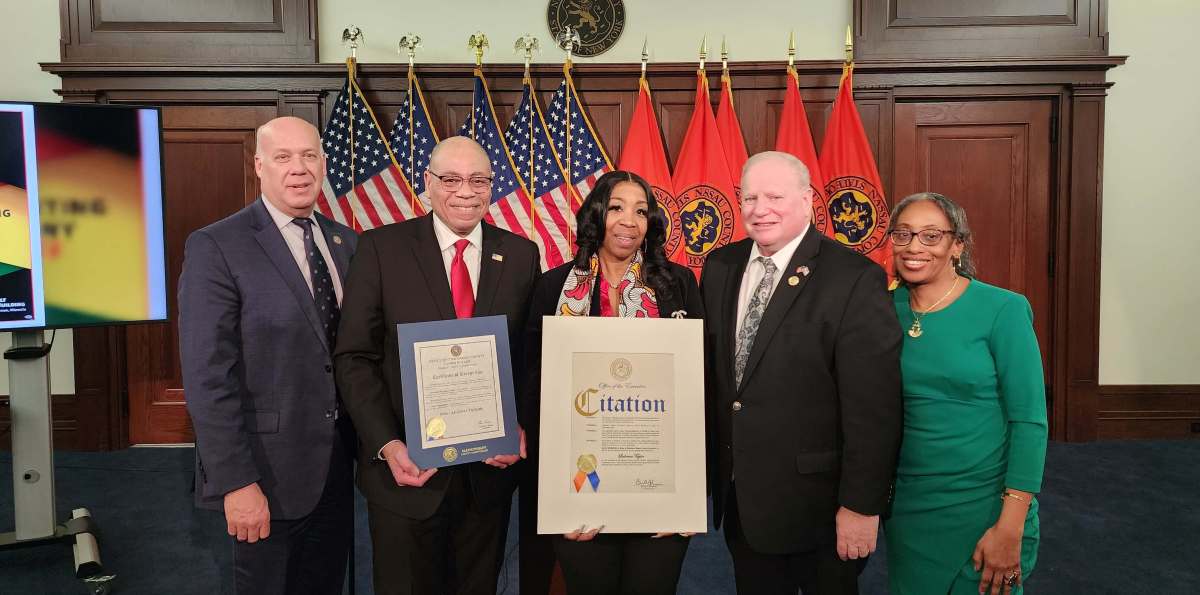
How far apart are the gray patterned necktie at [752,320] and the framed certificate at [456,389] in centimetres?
56

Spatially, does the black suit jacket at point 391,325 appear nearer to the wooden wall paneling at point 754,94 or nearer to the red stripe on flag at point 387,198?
the red stripe on flag at point 387,198

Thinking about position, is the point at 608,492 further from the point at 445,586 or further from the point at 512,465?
the point at 445,586

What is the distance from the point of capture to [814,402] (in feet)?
5.16

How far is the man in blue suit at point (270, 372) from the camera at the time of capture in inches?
64.7

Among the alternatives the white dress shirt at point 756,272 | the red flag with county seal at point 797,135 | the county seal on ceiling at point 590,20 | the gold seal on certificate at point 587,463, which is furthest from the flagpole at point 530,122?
the gold seal on certificate at point 587,463

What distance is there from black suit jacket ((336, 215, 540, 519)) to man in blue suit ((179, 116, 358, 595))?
15 centimetres

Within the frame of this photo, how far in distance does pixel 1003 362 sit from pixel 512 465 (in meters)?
1.23

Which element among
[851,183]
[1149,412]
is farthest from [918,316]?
[1149,412]

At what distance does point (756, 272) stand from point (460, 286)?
76cm

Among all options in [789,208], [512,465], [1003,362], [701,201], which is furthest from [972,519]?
[701,201]

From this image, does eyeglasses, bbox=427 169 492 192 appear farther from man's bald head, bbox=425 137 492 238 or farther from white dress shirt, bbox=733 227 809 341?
white dress shirt, bbox=733 227 809 341

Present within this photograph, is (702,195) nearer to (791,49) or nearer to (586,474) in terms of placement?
(791,49)

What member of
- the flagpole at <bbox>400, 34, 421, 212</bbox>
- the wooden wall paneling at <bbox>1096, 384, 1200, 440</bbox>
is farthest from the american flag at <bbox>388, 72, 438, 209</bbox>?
the wooden wall paneling at <bbox>1096, 384, 1200, 440</bbox>

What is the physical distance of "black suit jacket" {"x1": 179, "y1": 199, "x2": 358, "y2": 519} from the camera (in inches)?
64.3
